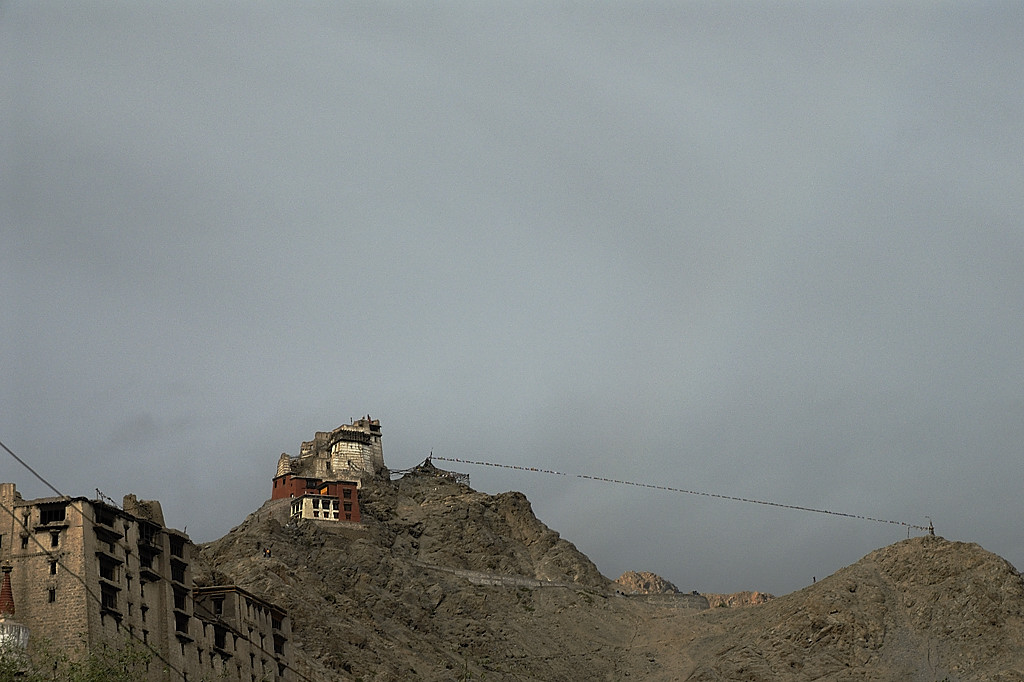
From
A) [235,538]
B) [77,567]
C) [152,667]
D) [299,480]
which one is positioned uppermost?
[299,480]

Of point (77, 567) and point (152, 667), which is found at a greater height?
point (77, 567)

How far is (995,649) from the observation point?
429 feet

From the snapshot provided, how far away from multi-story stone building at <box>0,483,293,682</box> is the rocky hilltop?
1457cm

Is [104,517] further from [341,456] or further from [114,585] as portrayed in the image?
[341,456]

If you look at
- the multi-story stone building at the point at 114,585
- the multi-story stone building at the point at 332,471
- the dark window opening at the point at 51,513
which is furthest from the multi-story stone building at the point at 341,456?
the dark window opening at the point at 51,513

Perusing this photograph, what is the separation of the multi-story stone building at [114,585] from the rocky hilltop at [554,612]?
14568 millimetres

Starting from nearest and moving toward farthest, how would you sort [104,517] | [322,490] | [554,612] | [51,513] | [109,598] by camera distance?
1. [109,598]
2. [51,513]
3. [104,517]
4. [554,612]
5. [322,490]

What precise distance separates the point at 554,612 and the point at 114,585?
64.1 meters

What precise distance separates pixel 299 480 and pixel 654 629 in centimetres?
4231

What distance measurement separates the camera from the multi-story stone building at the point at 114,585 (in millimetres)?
89375

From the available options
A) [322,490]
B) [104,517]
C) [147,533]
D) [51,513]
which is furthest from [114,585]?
[322,490]

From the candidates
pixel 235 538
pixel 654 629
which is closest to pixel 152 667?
pixel 235 538

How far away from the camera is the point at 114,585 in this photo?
3639 inches

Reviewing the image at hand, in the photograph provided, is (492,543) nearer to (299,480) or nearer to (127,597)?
(299,480)
